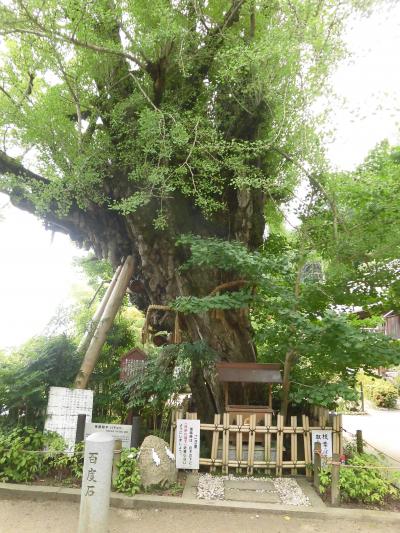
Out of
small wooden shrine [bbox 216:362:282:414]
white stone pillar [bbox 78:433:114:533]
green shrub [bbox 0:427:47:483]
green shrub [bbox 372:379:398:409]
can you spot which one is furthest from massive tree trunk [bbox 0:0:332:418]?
green shrub [bbox 372:379:398:409]

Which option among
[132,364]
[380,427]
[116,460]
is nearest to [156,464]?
[116,460]

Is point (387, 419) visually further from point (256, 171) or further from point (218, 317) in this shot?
point (256, 171)

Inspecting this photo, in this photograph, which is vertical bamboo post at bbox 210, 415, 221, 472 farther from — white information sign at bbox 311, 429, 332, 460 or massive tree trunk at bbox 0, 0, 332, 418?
white information sign at bbox 311, 429, 332, 460

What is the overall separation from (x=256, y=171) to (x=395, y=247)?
3.47m

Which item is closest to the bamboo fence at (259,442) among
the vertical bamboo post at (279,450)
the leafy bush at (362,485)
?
the vertical bamboo post at (279,450)

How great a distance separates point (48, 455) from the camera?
20.2ft

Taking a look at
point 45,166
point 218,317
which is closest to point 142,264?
point 218,317

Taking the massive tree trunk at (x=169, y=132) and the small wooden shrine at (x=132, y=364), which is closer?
the massive tree trunk at (x=169, y=132)

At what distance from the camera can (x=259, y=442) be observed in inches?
276

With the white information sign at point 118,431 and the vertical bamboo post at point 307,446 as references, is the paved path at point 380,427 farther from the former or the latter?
the white information sign at point 118,431

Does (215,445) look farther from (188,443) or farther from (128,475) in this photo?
(128,475)

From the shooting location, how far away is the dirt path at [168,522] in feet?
15.7

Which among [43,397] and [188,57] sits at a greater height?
[188,57]

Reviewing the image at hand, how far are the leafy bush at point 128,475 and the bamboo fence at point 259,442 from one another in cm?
100
